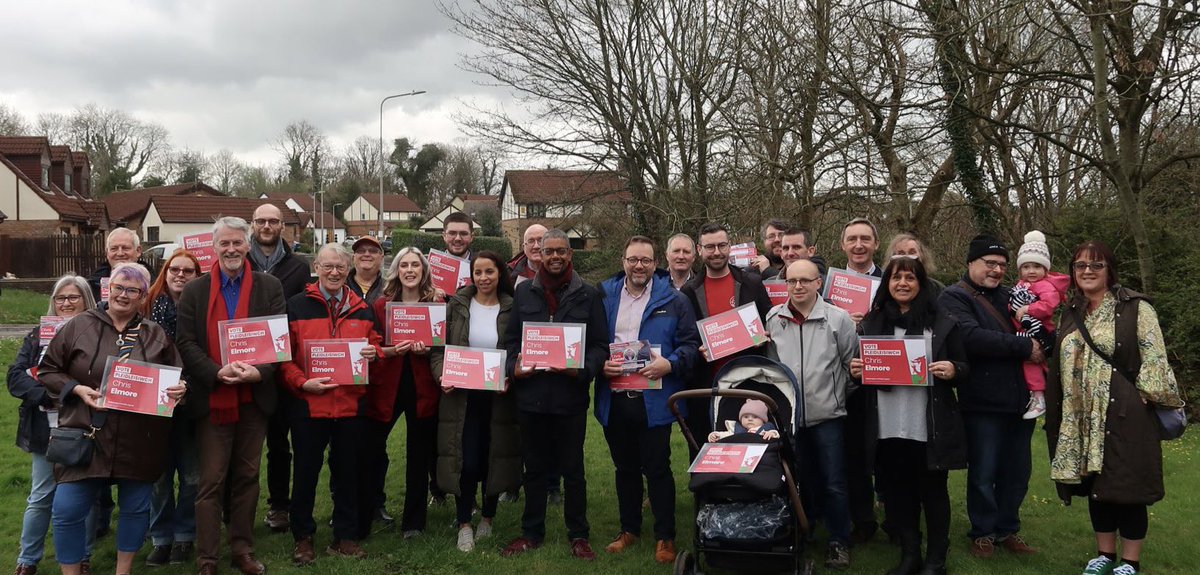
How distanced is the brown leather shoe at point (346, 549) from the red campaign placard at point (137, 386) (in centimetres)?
157

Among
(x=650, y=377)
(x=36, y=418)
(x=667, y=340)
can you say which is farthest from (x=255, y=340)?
(x=667, y=340)

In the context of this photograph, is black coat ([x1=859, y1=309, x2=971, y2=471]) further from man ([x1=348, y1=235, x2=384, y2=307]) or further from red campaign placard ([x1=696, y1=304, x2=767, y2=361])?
man ([x1=348, y1=235, x2=384, y2=307])

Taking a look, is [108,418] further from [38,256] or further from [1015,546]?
[38,256]

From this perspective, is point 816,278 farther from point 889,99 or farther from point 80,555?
point 889,99

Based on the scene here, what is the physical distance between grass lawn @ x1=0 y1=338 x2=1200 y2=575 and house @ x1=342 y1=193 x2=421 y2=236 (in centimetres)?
8044

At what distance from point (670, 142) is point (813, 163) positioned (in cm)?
610

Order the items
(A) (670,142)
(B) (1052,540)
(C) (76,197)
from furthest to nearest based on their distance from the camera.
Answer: (C) (76,197)
(A) (670,142)
(B) (1052,540)

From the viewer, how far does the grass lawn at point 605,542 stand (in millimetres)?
5617

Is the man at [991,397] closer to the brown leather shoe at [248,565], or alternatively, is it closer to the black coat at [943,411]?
the black coat at [943,411]

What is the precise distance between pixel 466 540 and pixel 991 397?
376cm

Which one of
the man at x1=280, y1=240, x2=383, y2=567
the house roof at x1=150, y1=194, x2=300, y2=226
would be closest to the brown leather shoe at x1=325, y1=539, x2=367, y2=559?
the man at x1=280, y1=240, x2=383, y2=567

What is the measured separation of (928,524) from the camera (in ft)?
17.5

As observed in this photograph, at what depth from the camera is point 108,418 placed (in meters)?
4.89

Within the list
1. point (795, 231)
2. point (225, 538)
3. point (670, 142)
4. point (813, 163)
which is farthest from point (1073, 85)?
point (225, 538)
